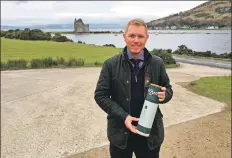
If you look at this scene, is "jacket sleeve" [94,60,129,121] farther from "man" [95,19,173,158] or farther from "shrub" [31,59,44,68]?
"shrub" [31,59,44,68]

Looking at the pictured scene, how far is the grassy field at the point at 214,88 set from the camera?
12.6m

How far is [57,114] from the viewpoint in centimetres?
1007

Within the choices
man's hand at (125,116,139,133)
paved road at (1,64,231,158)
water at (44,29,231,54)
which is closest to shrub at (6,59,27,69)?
paved road at (1,64,231,158)

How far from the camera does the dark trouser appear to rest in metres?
3.67

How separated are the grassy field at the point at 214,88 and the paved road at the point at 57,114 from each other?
484mm

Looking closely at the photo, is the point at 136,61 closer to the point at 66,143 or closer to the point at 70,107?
the point at 66,143

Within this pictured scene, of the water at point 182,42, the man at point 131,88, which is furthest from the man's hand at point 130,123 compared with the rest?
the water at point 182,42

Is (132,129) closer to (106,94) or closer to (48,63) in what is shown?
(106,94)

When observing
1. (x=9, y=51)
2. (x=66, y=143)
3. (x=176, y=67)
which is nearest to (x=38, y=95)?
(x=66, y=143)

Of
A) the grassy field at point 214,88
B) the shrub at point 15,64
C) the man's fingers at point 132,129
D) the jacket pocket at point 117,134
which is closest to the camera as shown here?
the man's fingers at point 132,129

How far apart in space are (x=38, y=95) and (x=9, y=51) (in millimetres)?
17653

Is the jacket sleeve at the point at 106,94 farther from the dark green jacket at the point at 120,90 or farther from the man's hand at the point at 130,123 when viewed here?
the man's hand at the point at 130,123

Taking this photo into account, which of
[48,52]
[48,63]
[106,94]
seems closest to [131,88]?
[106,94]

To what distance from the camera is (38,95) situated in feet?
41.9
